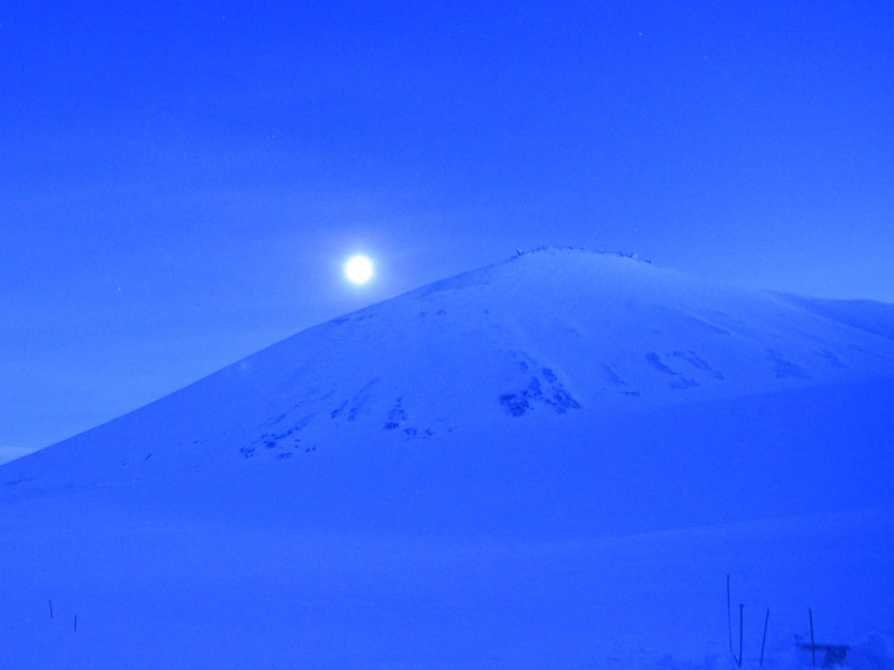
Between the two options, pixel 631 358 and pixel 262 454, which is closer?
pixel 262 454

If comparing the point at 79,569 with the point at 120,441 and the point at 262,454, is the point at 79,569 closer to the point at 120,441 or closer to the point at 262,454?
the point at 262,454

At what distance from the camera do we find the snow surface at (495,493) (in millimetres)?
13016

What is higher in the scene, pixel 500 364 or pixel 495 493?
pixel 500 364

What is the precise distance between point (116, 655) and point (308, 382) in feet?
120

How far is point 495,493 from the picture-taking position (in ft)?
95.1

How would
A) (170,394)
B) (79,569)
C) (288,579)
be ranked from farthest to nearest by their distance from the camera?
(170,394), (79,569), (288,579)

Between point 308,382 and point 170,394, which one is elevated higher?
point 170,394

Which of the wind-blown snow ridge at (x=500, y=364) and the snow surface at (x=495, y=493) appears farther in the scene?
the wind-blown snow ridge at (x=500, y=364)

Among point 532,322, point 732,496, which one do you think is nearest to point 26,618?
point 732,496

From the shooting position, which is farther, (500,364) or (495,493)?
(500,364)

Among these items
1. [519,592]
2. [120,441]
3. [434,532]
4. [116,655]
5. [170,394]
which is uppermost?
[170,394]

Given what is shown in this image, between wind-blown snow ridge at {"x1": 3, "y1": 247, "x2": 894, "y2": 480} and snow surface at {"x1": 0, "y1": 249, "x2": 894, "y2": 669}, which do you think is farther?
wind-blown snow ridge at {"x1": 3, "y1": 247, "x2": 894, "y2": 480}

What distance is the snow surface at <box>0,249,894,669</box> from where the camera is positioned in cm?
1302

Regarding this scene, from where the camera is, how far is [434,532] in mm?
25234
